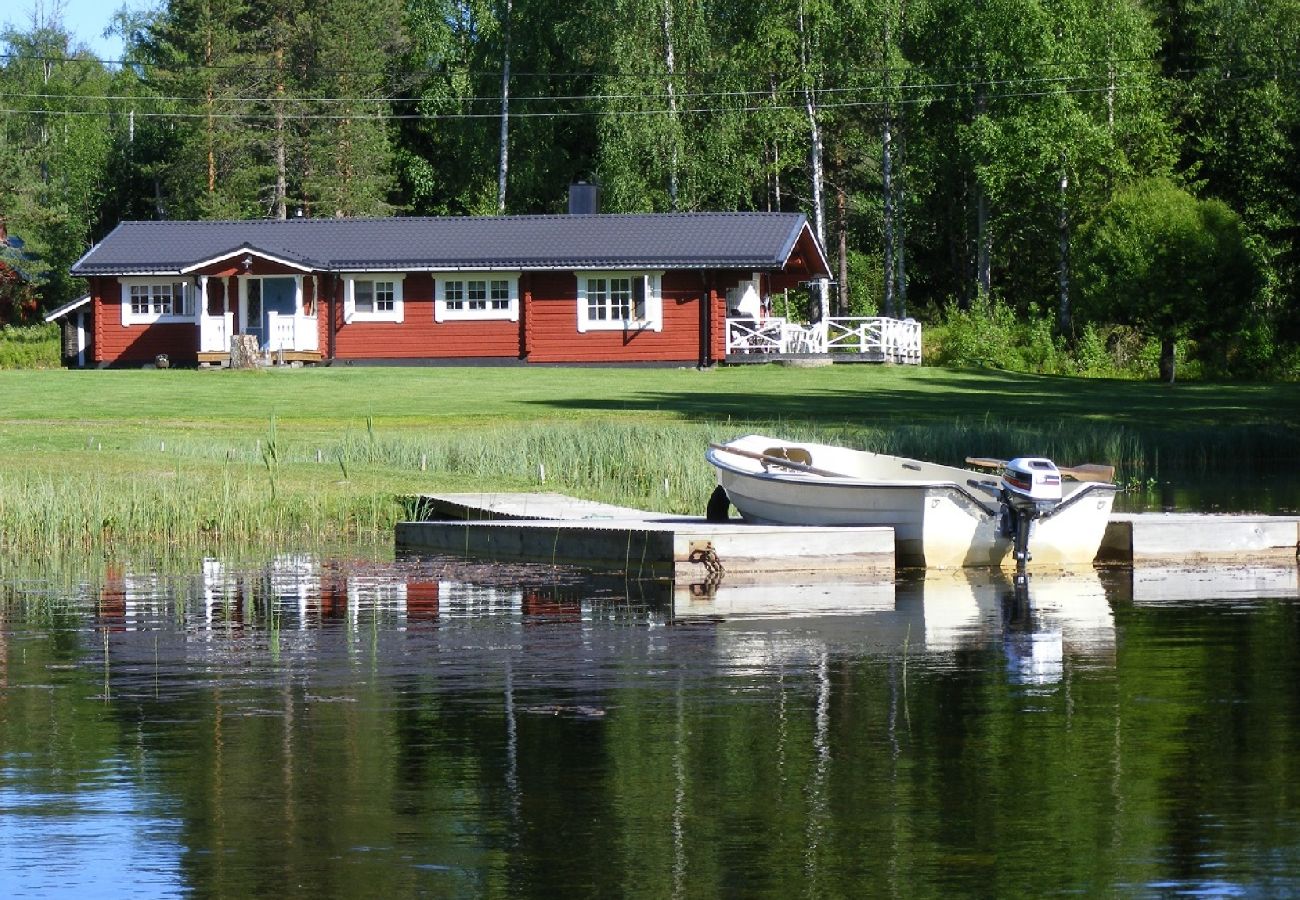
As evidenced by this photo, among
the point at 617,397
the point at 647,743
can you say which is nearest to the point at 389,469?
the point at 617,397

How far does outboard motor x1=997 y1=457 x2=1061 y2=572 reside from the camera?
1877 cm

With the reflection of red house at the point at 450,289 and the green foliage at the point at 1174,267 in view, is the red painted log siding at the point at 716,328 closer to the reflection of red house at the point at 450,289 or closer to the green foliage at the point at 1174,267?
the reflection of red house at the point at 450,289

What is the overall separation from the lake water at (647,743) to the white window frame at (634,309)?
107ft

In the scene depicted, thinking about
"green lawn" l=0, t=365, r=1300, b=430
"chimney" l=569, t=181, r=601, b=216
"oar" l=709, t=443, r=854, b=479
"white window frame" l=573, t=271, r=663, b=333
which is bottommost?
"oar" l=709, t=443, r=854, b=479

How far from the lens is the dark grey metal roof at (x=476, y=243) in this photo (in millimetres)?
49375

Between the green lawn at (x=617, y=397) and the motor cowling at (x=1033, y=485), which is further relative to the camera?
the green lawn at (x=617, y=397)

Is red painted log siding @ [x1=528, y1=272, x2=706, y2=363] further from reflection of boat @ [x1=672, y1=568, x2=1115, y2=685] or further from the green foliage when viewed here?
reflection of boat @ [x1=672, y1=568, x2=1115, y2=685]

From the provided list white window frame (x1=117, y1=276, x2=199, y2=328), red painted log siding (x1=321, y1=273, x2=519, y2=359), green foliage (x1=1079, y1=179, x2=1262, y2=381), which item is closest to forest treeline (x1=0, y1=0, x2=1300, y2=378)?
green foliage (x1=1079, y1=179, x2=1262, y2=381)

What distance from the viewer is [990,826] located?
30.4 ft

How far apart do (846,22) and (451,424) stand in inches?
1071

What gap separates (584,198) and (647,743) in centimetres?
4409

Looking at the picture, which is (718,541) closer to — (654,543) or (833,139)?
(654,543)

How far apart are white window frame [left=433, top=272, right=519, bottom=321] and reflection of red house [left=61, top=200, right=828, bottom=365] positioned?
0.03 meters

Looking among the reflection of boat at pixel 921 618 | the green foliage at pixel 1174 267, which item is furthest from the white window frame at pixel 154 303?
the reflection of boat at pixel 921 618
